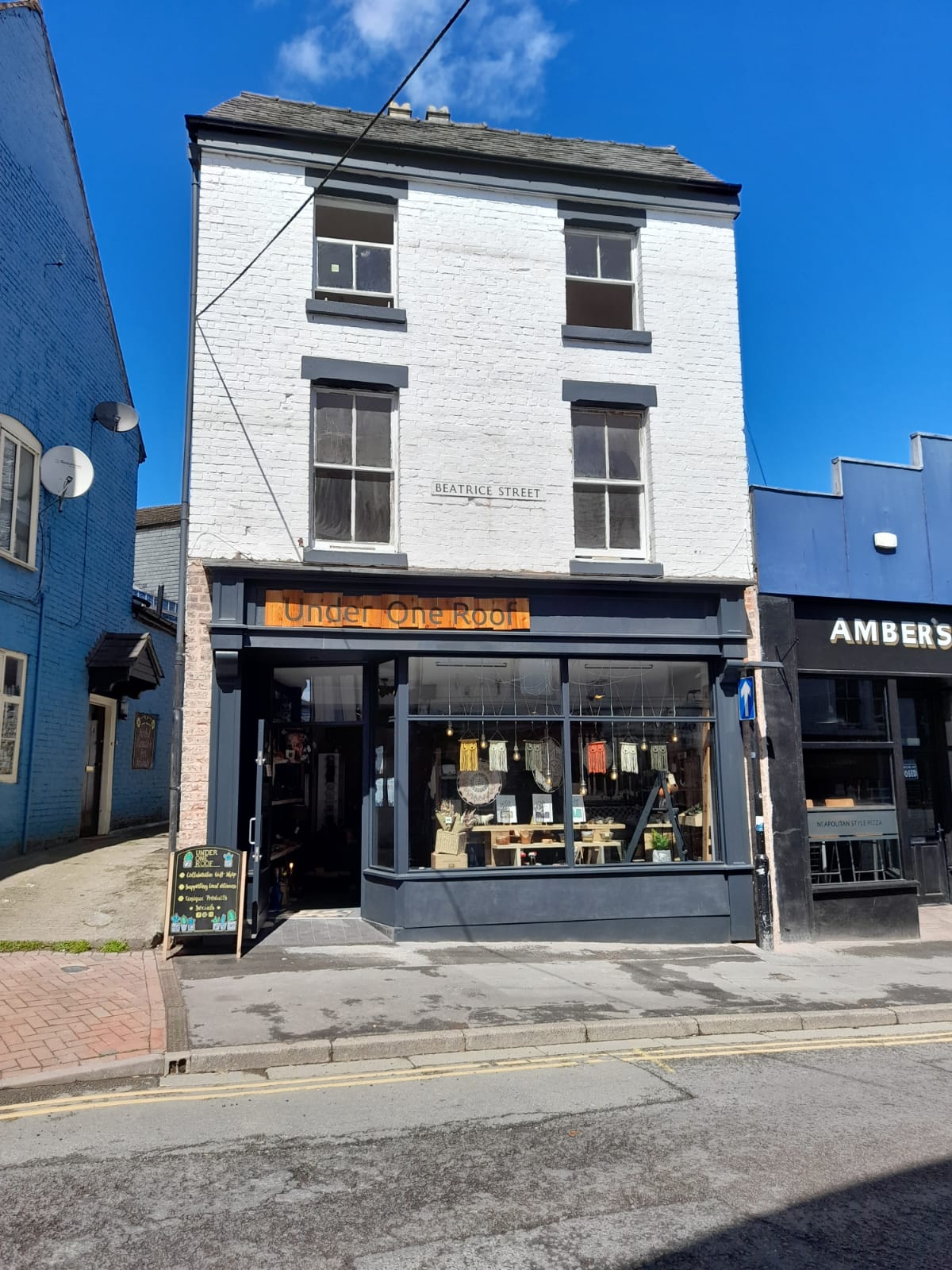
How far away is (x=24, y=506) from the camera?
13.5 meters

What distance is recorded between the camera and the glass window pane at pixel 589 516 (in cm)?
1159

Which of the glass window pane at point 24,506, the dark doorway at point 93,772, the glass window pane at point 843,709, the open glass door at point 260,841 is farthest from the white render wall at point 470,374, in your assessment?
the dark doorway at point 93,772

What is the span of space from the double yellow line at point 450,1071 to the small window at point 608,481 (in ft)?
20.3

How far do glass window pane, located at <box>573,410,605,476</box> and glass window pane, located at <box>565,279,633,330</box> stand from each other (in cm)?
129

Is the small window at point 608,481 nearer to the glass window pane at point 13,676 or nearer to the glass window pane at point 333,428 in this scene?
the glass window pane at point 333,428

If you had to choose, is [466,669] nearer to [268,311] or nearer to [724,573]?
[724,573]

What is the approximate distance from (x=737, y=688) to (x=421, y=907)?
15.5 feet

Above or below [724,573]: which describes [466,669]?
below

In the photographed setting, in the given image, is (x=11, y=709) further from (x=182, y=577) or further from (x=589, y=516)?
(x=589, y=516)

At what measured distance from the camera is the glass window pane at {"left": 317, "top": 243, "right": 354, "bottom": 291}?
11.4 meters

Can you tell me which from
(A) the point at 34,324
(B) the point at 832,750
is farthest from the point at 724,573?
(A) the point at 34,324

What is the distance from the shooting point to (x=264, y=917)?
11094 mm

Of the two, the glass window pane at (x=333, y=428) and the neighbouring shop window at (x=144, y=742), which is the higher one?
the glass window pane at (x=333, y=428)

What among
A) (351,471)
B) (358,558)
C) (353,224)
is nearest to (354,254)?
(353,224)
